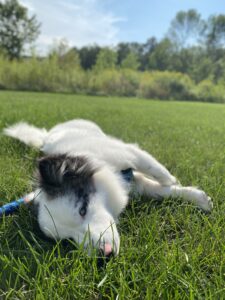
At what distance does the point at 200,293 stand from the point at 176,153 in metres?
2.86

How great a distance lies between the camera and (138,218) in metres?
2.09

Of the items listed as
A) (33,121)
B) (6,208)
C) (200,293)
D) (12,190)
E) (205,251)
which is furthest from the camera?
(33,121)

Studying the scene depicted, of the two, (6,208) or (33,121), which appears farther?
(33,121)

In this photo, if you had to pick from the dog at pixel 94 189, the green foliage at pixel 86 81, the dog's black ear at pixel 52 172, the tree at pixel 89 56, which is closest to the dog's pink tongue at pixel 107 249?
the dog at pixel 94 189

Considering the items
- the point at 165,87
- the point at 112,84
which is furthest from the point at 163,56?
the point at 112,84

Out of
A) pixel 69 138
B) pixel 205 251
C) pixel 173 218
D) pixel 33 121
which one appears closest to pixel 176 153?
pixel 69 138

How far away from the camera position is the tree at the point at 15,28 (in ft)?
147

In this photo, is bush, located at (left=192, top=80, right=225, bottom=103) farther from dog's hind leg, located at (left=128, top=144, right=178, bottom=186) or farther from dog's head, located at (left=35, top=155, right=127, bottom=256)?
dog's head, located at (left=35, top=155, right=127, bottom=256)

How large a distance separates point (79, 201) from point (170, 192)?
0.92 metres

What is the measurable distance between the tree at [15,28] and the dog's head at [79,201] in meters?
46.5

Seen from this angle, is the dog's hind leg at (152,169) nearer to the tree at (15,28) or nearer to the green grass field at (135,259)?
the green grass field at (135,259)

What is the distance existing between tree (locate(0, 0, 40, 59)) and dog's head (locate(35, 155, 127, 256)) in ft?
152

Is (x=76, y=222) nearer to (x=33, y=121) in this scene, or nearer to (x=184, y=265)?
(x=184, y=265)


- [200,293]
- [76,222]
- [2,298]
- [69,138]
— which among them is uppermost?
[69,138]
